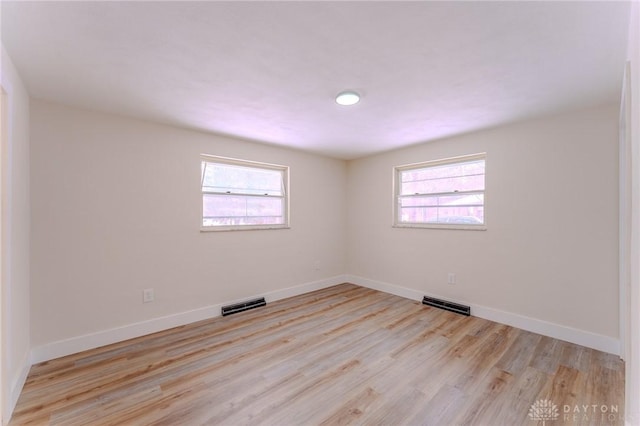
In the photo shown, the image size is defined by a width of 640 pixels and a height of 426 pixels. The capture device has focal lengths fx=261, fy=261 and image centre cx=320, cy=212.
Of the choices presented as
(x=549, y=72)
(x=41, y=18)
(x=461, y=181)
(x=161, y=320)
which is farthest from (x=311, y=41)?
(x=161, y=320)

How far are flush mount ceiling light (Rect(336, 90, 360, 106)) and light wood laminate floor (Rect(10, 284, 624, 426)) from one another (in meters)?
2.26

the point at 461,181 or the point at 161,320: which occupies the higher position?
the point at 461,181

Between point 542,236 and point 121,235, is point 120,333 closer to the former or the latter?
point 121,235

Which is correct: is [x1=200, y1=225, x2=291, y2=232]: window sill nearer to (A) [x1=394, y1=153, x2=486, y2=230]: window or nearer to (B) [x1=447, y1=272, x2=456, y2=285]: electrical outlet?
A: (A) [x1=394, y1=153, x2=486, y2=230]: window

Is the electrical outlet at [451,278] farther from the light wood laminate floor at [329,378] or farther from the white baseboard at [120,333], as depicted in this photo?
the white baseboard at [120,333]

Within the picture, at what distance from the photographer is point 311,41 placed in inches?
A: 60.3

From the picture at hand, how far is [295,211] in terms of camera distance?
13.6 ft

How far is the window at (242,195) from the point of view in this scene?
332 centimetres

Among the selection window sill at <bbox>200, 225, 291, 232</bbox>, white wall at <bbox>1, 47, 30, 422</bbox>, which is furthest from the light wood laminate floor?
window sill at <bbox>200, 225, 291, 232</bbox>

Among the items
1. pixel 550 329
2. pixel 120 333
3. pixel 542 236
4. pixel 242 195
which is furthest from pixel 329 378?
pixel 542 236

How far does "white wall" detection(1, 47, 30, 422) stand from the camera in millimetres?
1588

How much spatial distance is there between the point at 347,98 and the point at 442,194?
84.0 inches

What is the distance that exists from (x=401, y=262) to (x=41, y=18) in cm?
419

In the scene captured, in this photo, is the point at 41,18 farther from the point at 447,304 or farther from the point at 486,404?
the point at 447,304
